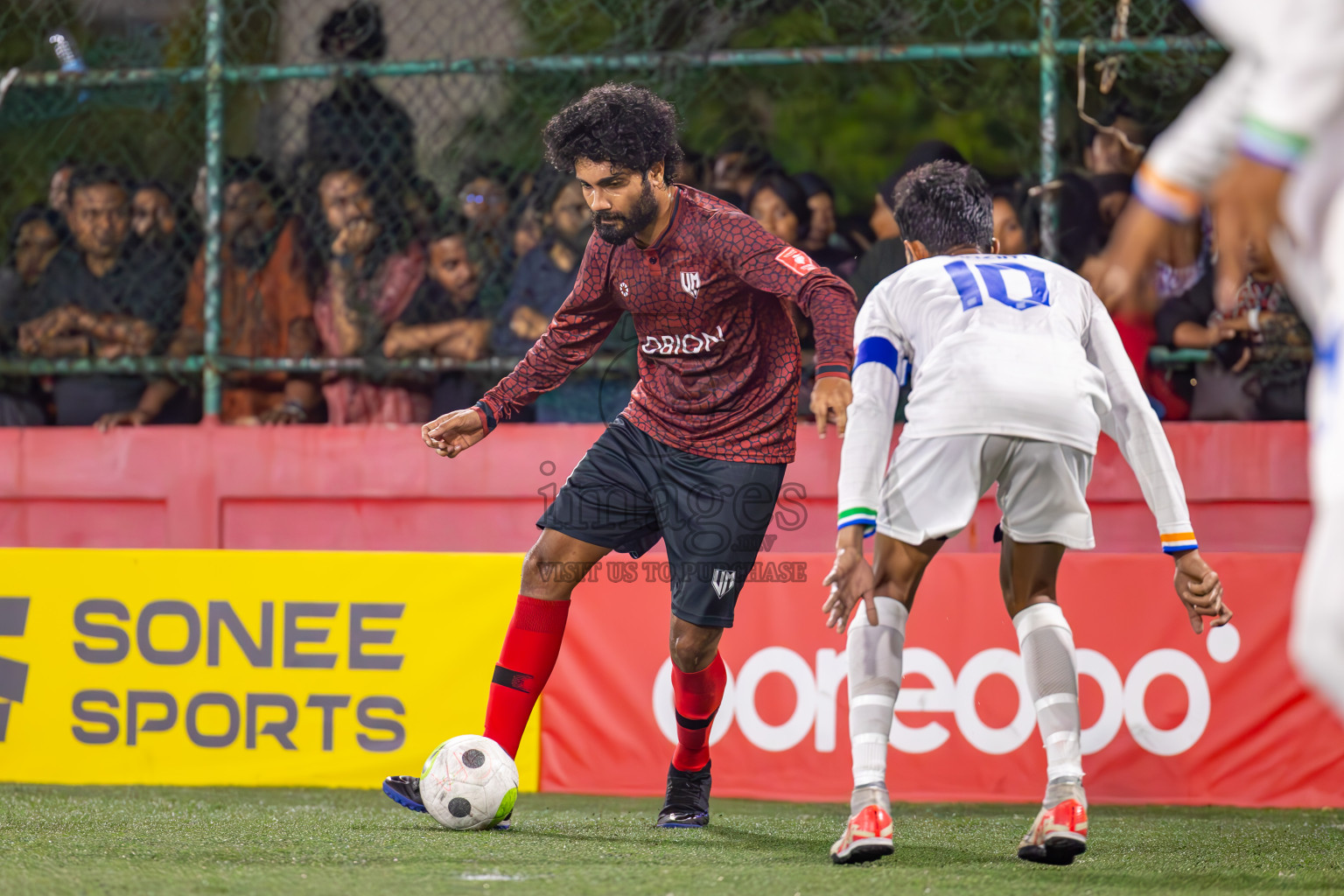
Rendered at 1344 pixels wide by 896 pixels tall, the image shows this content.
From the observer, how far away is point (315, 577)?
213 inches

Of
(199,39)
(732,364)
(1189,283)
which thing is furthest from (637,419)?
(199,39)

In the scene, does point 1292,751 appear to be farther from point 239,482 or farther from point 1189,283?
point 239,482

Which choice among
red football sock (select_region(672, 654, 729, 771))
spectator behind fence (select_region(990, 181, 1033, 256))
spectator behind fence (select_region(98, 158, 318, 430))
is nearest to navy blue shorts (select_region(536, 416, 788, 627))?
red football sock (select_region(672, 654, 729, 771))

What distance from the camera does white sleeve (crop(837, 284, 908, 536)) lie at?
11.0ft

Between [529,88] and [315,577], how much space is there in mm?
2883

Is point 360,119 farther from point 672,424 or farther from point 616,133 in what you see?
point 672,424

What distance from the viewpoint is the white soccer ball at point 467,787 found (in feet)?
13.1

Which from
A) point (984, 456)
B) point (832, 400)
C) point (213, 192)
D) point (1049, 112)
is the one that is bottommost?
point (984, 456)

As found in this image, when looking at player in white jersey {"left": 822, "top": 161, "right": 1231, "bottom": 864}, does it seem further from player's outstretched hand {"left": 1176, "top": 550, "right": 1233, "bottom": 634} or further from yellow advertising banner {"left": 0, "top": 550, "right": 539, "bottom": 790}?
yellow advertising banner {"left": 0, "top": 550, "right": 539, "bottom": 790}

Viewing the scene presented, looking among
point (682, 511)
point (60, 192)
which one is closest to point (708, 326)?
point (682, 511)

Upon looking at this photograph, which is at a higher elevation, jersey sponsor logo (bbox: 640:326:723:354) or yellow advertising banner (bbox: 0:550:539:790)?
jersey sponsor logo (bbox: 640:326:723:354)

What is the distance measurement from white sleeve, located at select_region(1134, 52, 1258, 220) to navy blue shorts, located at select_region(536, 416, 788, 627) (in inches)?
80.1

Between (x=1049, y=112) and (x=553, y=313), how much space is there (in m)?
2.20

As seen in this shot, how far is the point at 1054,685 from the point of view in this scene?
3482 mm
